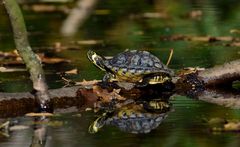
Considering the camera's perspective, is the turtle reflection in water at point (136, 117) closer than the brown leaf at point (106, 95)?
Yes

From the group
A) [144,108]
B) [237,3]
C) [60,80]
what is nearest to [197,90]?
[144,108]

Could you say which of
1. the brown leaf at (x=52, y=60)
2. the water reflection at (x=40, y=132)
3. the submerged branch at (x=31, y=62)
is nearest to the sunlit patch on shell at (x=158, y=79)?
the submerged branch at (x=31, y=62)

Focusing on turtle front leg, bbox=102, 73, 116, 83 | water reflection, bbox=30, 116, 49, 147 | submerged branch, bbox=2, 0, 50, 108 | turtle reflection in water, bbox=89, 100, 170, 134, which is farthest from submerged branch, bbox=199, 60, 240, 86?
water reflection, bbox=30, 116, 49, 147

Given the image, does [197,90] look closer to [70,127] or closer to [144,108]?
[144,108]

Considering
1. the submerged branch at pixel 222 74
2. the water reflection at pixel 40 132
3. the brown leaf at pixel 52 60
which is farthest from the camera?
the brown leaf at pixel 52 60

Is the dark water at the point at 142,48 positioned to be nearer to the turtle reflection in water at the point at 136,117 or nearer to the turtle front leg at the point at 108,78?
the turtle reflection in water at the point at 136,117

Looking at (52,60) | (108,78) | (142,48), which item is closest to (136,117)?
(108,78)
